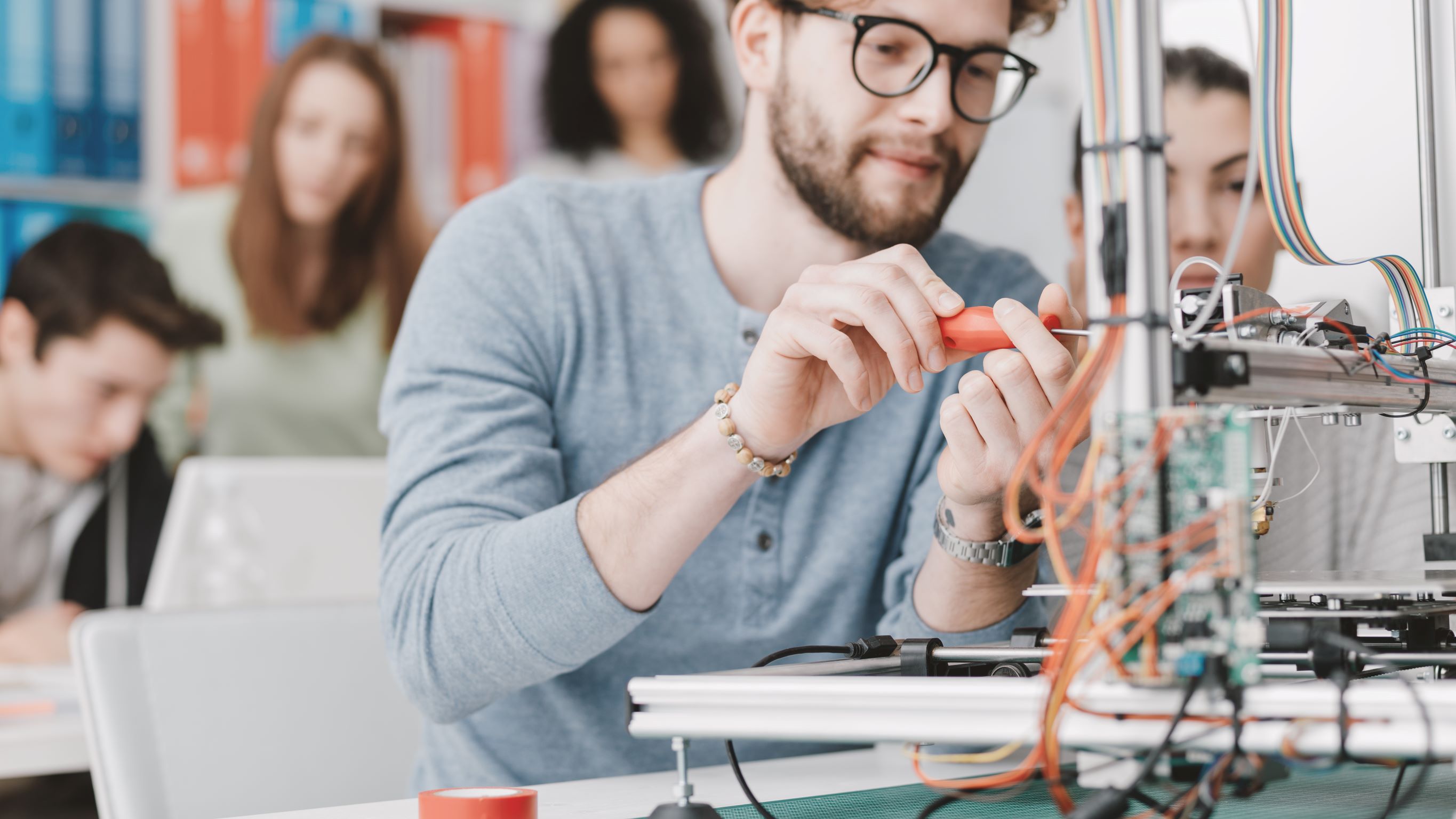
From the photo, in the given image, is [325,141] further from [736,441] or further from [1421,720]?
[1421,720]

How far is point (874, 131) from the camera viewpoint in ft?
3.66

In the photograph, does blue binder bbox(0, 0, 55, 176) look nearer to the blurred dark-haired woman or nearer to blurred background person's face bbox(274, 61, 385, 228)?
blurred background person's face bbox(274, 61, 385, 228)

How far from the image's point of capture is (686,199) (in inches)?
50.6

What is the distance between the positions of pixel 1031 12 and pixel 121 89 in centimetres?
211

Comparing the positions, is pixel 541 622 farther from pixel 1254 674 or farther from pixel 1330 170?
pixel 1330 170

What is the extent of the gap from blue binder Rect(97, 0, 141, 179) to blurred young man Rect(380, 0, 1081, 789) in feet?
5.77

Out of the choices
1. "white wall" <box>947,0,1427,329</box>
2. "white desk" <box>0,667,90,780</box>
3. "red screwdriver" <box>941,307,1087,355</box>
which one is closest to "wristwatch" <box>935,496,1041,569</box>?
"red screwdriver" <box>941,307,1087,355</box>

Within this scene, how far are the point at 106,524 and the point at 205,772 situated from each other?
1.77 meters

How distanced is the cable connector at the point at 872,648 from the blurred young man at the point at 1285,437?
0.89ft

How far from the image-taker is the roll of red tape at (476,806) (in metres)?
0.61

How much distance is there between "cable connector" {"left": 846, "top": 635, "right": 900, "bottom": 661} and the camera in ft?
2.40

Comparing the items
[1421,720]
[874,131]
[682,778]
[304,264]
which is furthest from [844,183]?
[304,264]

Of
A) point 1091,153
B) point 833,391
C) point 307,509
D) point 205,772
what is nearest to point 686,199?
point 833,391

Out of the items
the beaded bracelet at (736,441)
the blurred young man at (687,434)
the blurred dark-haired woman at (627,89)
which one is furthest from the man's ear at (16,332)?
the beaded bracelet at (736,441)
